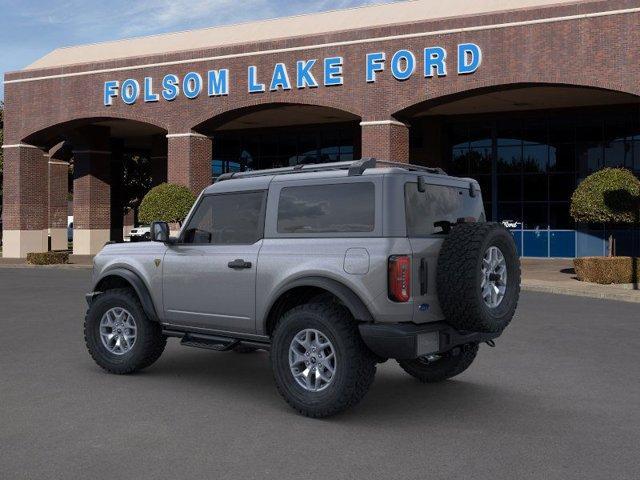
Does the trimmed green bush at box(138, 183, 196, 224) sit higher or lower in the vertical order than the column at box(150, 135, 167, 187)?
lower

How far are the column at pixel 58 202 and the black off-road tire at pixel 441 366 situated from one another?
35.5 m

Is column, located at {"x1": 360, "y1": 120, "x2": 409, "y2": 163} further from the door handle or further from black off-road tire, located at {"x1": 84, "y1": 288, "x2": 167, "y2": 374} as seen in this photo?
the door handle

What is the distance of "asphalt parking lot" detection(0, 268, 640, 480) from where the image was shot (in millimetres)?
5215

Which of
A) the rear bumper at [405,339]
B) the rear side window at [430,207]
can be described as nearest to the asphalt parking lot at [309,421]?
the rear bumper at [405,339]

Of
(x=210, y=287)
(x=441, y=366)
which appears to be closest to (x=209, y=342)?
(x=210, y=287)

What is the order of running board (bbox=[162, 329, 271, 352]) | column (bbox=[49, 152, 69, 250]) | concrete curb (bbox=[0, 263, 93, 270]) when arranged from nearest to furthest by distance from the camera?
running board (bbox=[162, 329, 271, 352]), concrete curb (bbox=[0, 263, 93, 270]), column (bbox=[49, 152, 69, 250])

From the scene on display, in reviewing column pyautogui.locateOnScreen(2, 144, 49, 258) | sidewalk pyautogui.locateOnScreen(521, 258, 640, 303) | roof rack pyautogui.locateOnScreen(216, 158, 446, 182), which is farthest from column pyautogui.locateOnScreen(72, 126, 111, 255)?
roof rack pyautogui.locateOnScreen(216, 158, 446, 182)

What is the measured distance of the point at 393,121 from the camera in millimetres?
27672

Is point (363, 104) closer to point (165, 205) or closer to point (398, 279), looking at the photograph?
point (165, 205)

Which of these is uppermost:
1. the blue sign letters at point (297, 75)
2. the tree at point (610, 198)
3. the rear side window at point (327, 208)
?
the blue sign letters at point (297, 75)

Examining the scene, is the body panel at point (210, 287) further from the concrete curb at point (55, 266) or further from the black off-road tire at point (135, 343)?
the concrete curb at point (55, 266)

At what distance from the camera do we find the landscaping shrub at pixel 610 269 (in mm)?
20562

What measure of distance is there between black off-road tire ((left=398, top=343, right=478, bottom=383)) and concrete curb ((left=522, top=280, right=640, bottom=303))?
1083 centimetres

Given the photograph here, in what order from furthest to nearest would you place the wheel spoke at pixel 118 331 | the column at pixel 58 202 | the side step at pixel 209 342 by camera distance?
the column at pixel 58 202 < the wheel spoke at pixel 118 331 < the side step at pixel 209 342
